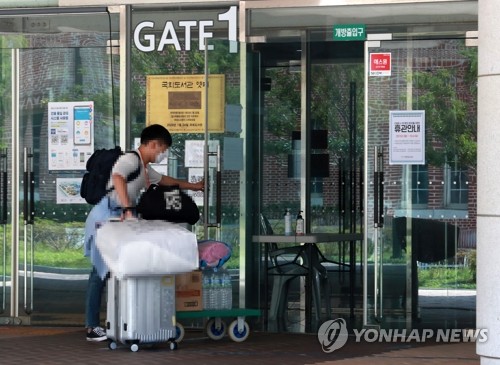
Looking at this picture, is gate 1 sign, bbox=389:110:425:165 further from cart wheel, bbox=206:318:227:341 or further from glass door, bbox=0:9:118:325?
glass door, bbox=0:9:118:325

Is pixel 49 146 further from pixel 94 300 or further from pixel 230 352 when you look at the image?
pixel 230 352

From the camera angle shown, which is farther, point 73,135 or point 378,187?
point 73,135

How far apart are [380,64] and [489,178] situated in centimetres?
327

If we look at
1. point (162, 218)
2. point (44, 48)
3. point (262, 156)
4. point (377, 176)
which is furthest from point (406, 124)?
point (44, 48)

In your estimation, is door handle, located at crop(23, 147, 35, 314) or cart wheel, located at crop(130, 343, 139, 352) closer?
cart wheel, located at crop(130, 343, 139, 352)

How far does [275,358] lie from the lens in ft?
31.7

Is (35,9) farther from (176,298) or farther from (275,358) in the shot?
(275,358)

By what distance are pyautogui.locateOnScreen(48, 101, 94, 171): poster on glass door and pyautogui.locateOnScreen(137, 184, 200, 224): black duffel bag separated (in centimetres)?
177

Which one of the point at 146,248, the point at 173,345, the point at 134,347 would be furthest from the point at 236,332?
the point at 146,248

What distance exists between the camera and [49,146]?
11844mm

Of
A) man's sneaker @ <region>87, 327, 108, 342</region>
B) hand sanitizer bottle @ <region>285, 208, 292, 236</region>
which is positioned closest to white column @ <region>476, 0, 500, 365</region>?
man's sneaker @ <region>87, 327, 108, 342</region>

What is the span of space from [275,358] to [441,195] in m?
2.53

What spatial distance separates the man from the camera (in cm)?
996

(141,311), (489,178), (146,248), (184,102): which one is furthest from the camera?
(184,102)
